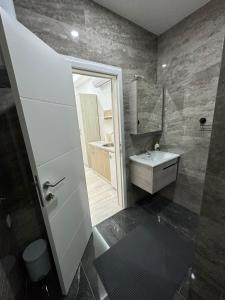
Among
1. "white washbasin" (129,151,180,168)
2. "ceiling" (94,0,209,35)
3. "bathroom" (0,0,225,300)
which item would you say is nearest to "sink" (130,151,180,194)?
"white washbasin" (129,151,180,168)

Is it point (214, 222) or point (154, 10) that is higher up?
point (154, 10)

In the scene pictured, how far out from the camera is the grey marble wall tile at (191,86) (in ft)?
4.87

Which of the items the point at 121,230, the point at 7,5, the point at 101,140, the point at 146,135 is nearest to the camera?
the point at 7,5

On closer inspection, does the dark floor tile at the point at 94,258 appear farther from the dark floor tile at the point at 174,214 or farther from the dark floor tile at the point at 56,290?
the dark floor tile at the point at 174,214

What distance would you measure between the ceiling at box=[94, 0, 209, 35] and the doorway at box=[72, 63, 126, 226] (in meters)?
0.71

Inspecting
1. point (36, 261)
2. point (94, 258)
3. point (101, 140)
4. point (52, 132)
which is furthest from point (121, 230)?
point (101, 140)

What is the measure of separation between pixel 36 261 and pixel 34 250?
102mm

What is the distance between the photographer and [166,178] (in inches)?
76.8

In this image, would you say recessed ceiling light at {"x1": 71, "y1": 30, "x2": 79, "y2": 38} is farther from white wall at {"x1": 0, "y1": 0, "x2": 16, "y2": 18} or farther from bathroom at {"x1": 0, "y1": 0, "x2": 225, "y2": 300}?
white wall at {"x1": 0, "y1": 0, "x2": 16, "y2": 18}

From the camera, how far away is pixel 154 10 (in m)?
1.52

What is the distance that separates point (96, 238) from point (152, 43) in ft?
9.54

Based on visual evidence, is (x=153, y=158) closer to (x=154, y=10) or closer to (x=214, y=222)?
(x=214, y=222)

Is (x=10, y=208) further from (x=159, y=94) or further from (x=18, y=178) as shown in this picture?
(x=159, y=94)

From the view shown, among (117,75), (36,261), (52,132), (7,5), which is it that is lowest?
(36,261)
